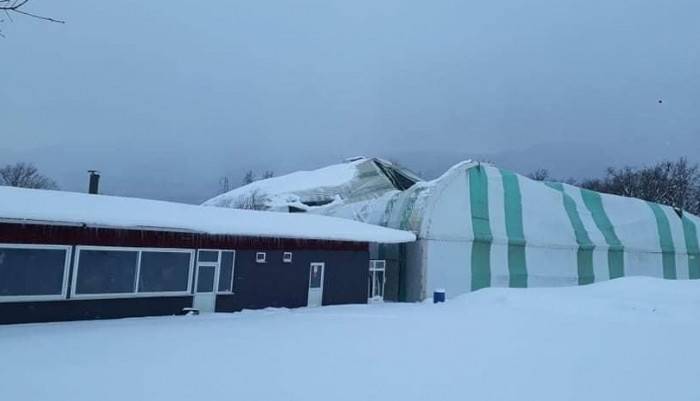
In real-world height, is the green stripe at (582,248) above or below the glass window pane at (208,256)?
above

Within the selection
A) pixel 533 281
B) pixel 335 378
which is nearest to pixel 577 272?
pixel 533 281

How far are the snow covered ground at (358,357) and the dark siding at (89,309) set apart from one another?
0.51 meters

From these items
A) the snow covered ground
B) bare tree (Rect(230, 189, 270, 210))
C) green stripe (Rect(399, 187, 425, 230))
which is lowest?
the snow covered ground

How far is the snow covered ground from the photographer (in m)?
6.18

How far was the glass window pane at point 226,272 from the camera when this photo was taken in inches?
567

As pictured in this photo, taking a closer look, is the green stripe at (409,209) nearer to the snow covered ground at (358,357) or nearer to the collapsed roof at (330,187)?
the snow covered ground at (358,357)

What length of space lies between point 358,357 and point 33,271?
8.08 m

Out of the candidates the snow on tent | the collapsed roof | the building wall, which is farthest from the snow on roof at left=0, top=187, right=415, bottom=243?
the collapsed roof

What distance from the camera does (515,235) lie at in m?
21.2

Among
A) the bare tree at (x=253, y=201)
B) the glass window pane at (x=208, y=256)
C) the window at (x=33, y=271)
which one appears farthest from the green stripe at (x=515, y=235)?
the window at (x=33, y=271)

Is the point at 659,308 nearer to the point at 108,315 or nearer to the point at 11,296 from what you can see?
the point at 108,315

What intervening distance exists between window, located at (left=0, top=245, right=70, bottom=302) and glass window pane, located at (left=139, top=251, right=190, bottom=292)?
1.88 m

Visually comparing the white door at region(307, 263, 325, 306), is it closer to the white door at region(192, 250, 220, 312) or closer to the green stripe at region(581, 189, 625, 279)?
the white door at region(192, 250, 220, 312)

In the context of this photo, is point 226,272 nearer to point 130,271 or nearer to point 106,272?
point 130,271
